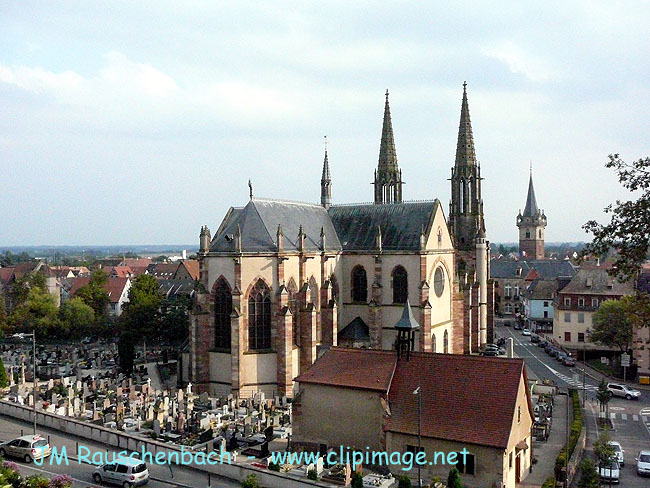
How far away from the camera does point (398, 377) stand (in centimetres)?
3173

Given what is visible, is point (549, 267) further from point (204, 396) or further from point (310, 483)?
point (310, 483)

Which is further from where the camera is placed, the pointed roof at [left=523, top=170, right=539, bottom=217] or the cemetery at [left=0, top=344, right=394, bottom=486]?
the pointed roof at [left=523, top=170, right=539, bottom=217]

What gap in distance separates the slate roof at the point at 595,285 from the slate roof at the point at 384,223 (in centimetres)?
3235

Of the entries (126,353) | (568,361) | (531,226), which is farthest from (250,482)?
(531,226)

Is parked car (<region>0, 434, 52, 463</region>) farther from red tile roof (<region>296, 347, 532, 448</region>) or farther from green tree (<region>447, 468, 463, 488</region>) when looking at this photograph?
green tree (<region>447, 468, 463, 488</region>)

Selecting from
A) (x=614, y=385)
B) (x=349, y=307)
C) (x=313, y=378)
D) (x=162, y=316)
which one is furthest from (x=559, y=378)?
(x=162, y=316)

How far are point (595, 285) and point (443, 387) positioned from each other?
49416 mm

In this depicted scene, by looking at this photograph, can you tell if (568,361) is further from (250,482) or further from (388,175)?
(250,482)

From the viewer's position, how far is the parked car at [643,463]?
1245 inches

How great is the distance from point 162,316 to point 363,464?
143 ft

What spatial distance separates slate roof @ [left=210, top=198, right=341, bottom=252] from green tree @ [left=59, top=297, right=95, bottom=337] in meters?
39.3

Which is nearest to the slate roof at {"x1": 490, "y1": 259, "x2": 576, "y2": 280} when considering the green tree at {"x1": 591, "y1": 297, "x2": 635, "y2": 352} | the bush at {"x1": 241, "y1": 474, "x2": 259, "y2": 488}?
the green tree at {"x1": 591, "y1": 297, "x2": 635, "y2": 352}

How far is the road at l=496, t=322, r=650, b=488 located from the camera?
33.7 meters

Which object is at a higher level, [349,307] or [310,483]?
[349,307]
